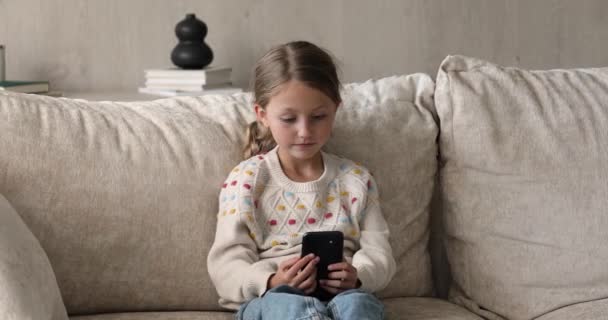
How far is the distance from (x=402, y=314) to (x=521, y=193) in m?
0.39

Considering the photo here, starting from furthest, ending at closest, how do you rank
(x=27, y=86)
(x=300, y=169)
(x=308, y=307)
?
(x=27, y=86), (x=300, y=169), (x=308, y=307)

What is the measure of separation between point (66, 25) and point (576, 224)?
1763mm

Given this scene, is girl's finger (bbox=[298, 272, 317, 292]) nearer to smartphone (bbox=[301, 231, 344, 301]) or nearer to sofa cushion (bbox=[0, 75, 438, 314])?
smartphone (bbox=[301, 231, 344, 301])

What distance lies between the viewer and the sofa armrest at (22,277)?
134cm

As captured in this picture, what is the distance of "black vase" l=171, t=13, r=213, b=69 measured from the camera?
2680 millimetres

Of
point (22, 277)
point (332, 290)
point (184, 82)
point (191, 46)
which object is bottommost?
point (332, 290)

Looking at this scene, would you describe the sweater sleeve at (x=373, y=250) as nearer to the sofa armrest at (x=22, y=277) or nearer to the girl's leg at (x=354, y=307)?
the girl's leg at (x=354, y=307)

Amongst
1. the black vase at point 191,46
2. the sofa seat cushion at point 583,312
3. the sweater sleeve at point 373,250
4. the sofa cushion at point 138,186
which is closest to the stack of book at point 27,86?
the black vase at point 191,46

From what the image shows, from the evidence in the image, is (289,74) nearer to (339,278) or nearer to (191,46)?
(339,278)

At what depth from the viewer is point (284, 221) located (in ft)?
5.85

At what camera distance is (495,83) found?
2.00 metres

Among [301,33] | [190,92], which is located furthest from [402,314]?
[301,33]

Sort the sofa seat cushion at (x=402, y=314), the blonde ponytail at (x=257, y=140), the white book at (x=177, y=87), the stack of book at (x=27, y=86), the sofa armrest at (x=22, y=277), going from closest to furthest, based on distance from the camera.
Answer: the sofa armrest at (x=22, y=277) → the sofa seat cushion at (x=402, y=314) → the blonde ponytail at (x=257, y=140) → the stack of book at (x=27, y=86) → the white book at (x=177, y=87)

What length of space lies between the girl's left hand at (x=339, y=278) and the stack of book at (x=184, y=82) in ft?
3.69
